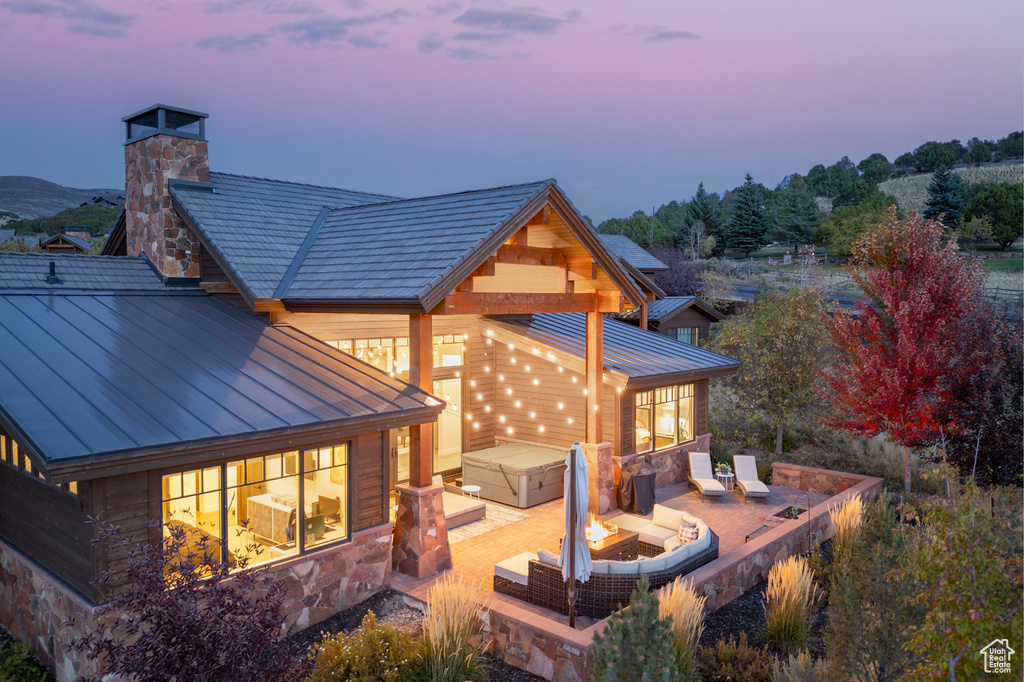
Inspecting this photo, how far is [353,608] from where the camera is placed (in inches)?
318

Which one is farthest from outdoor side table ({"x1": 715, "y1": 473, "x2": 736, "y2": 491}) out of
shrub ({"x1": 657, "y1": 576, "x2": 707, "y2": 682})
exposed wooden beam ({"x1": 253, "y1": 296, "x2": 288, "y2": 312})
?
exposed wooden beam ({"x1": 253, "y1": 296, "x2": 288, "y2": 312})

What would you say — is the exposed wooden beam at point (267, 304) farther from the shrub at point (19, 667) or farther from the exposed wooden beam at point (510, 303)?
the shrub at point (19, 667)

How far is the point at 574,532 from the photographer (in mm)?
7191

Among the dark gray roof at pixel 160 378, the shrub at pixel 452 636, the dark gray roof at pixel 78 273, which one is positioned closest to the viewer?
the dark gray roof at pixel 160 378

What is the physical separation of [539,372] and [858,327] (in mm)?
6120

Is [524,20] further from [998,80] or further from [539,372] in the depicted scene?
[998,80]

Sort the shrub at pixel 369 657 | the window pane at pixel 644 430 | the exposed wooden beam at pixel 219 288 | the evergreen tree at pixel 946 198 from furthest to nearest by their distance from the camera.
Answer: the evergreen tree at pixel 946 198
the window pane at pixel 644 430
the exposed wooden beam at pixel 219 288
the shrub at pixel 369 657

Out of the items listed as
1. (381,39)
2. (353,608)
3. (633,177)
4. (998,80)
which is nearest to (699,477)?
(353,608)

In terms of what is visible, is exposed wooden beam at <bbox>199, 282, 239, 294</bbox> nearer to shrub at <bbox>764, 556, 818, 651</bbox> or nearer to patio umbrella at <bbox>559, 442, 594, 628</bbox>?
patio umbrella at <bbox>559, 442, 594, 628</bbox>

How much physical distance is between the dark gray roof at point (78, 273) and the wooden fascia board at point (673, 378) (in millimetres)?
8228

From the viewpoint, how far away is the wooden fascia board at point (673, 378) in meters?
12.2

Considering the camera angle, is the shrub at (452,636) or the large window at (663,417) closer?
the shrub at (452,636)

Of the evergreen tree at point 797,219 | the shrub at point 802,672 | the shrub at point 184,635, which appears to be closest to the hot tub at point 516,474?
the shrub at point 802,672

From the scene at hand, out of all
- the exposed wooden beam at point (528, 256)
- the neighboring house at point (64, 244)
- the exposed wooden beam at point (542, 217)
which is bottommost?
the exposed wooden beam at point (528, 256)
